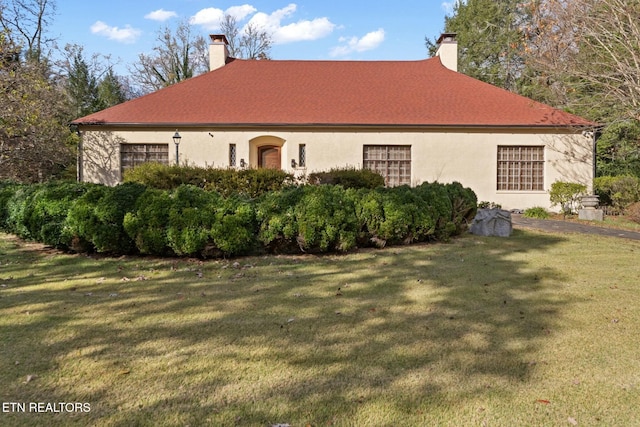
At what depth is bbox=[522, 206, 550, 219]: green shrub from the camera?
15262mm

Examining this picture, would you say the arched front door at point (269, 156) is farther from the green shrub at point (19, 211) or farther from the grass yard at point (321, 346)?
the grass yard at point (321, 346)

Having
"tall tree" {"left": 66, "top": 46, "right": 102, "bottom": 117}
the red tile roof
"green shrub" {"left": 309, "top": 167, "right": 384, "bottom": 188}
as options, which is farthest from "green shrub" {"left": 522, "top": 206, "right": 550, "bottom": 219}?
"tall tree" {"left": 66, "top": 46, "right": 102, "bottom": 117}

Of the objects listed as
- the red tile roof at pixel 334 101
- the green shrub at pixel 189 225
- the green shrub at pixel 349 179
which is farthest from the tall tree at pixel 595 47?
the green shrub at pixel 189 225

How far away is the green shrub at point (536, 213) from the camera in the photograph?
15262mm

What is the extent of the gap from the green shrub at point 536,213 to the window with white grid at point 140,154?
14.9 meters

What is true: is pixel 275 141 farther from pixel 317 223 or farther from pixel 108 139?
pixel 317 223

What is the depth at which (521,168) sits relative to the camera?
17.0m

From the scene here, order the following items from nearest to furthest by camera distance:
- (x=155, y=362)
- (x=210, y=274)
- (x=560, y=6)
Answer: (x=155, y=362), (x=210, y=274), (x=560, y=6)

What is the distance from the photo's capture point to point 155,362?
10.3 feet

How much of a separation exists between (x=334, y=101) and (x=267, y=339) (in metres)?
15.8

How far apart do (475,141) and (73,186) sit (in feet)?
48.1

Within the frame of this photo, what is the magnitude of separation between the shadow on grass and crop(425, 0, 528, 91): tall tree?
1243 inches

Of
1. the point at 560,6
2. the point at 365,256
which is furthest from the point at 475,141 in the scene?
the point at 365,256

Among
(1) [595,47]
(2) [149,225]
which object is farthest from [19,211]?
(1) [595,47]
